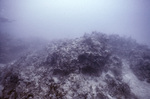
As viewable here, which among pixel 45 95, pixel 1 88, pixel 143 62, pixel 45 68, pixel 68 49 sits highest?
pixel 68 49

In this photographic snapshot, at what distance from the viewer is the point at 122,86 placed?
16.3 ft

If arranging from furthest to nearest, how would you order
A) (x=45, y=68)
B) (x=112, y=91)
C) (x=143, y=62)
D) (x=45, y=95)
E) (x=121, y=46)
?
(x=121, y=46) → (x=143, y=62) → (x=45, y=68) → (x=112, y=91) → (x=45, y=95)

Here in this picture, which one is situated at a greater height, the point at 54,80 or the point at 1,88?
the point at 54,80

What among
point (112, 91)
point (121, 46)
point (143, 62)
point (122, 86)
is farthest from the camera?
point (121, 46)

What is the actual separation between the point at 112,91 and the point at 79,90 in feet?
6.70

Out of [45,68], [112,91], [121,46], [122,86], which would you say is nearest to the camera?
[112,91]

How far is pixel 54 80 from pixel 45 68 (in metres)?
1.60

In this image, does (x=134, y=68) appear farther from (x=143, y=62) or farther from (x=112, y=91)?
(x=112, y=91)

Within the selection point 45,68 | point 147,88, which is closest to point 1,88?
point 45,68

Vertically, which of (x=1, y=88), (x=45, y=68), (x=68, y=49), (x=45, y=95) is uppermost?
(x=68, y=49)

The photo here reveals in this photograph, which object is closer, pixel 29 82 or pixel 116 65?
pixel 29 82

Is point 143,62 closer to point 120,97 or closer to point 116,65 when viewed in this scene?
point 116,65

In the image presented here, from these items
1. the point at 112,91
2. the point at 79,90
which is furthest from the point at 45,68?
the point at 112,91

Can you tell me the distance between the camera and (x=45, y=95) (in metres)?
3.86
